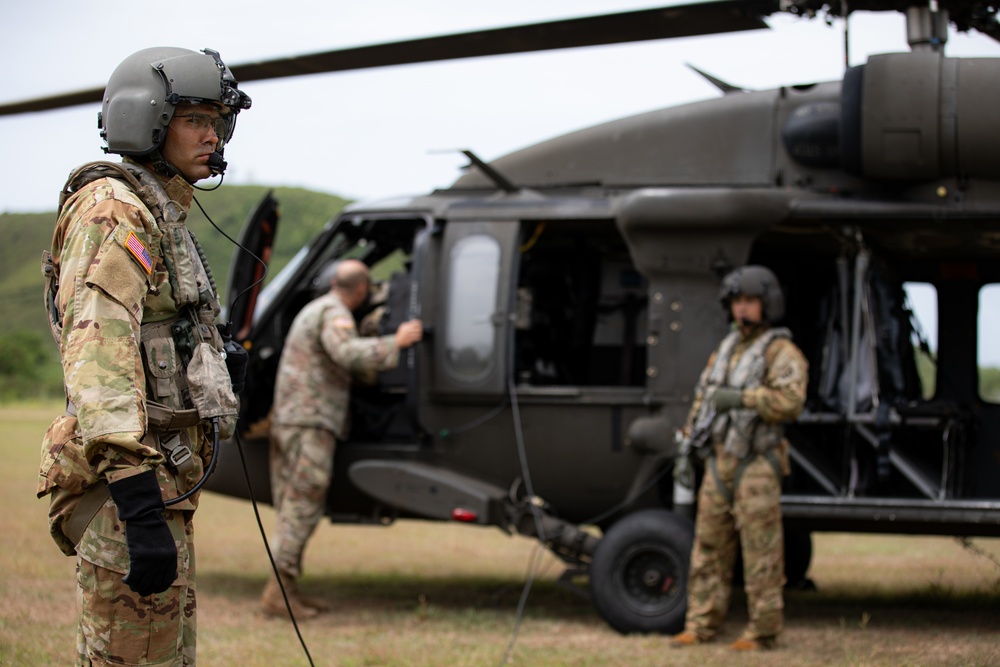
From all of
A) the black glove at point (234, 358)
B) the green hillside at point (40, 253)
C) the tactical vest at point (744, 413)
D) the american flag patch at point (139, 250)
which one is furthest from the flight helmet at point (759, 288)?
the american flag patch at point (139, 250)

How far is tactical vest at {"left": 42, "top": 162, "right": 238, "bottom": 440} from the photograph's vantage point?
124 inches

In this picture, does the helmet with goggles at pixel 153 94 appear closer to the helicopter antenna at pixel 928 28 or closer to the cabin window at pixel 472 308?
the cabin window at pixel 472 308

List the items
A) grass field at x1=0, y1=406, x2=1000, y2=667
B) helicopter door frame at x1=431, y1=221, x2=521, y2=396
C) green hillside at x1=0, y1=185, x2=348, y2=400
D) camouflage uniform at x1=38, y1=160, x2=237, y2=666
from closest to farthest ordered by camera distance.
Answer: camouflage uniform at x1=38, y1=160, x2=237, y2=666, green hillside at x1=0, y1=185, x2=348, y2=400, grass field at x1=0, y1=406, x2=1000, y2=667, helicopter door frame at x1=431, y1=221, x2=521, y2=396

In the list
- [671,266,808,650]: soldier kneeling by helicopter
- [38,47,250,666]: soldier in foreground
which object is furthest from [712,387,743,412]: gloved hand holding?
[38,47,250,666]: soldier in foreground

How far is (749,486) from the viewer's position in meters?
6.04

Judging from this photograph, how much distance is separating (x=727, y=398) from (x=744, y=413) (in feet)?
0.40

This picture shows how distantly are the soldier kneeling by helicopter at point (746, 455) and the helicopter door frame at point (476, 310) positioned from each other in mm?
1322

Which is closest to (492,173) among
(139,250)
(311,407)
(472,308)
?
(472,308)

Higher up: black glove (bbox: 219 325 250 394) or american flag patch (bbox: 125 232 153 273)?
american flag patch (bbox: 125 232 153 273)

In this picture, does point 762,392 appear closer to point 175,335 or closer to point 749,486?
point 749,486

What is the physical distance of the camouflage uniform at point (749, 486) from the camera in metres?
6.00

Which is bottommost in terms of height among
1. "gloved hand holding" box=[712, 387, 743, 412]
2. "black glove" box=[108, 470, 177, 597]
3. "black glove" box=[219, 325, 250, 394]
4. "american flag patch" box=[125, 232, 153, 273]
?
"black glove" box=[108, 470, 177, 597]

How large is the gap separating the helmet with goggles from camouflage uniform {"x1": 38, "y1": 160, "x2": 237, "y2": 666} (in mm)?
125

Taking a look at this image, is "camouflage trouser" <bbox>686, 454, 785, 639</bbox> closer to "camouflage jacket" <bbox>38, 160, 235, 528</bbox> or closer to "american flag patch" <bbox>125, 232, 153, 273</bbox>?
"camouflage jacket" <bbox>38, 160, 235, 528</bbox>
